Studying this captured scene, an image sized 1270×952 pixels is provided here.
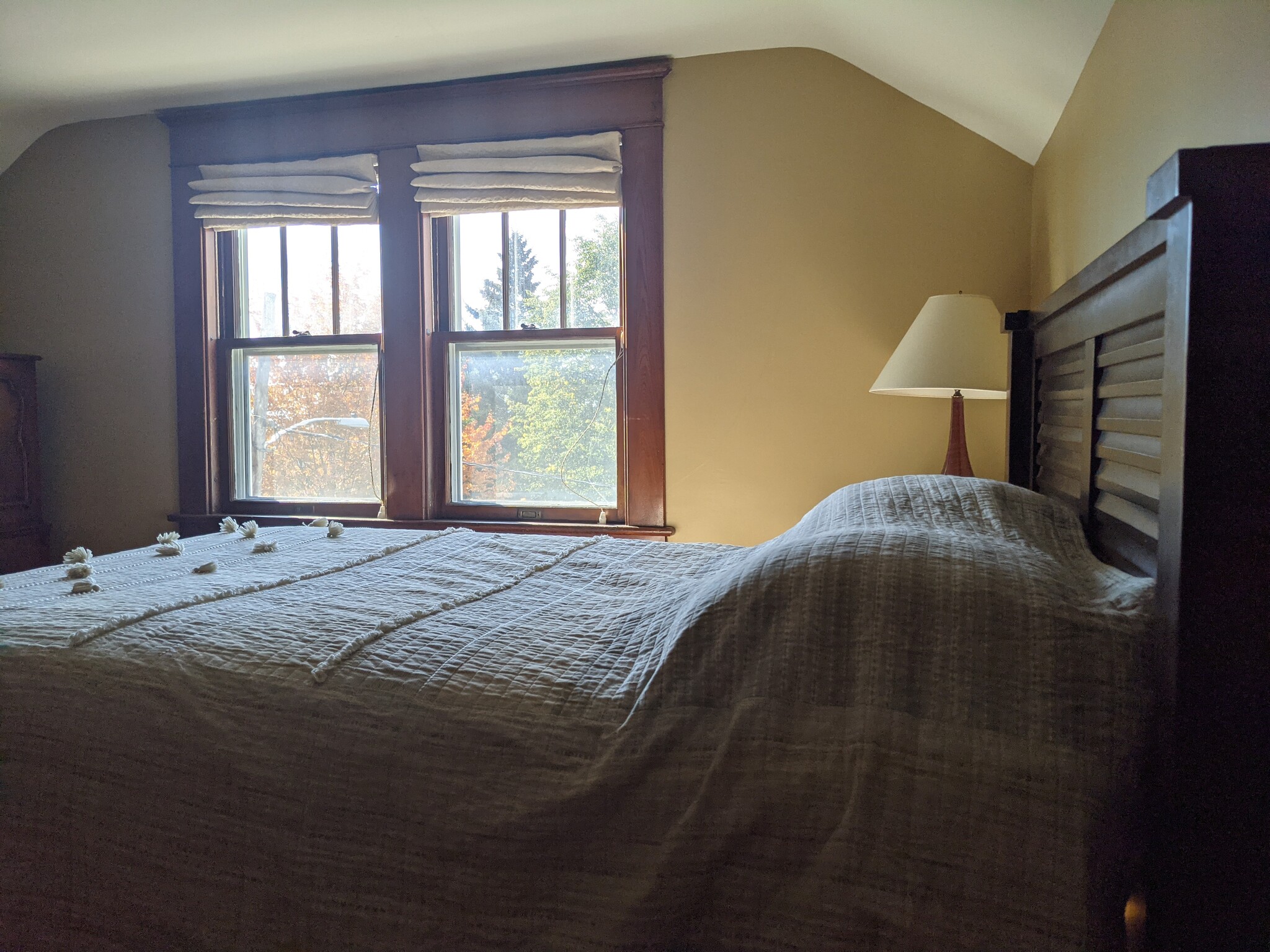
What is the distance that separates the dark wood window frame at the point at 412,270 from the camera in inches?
114

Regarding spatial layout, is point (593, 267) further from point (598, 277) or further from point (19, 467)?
point (19, 467)

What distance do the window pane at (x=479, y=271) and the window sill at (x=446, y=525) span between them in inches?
32.1

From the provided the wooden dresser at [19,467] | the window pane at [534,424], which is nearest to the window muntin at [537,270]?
the window pane at [534,424]

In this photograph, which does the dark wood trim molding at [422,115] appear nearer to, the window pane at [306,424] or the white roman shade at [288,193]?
the white roman shade at [288,193]

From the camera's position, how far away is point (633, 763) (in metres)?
Result: 0.82

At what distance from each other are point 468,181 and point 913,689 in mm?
2769

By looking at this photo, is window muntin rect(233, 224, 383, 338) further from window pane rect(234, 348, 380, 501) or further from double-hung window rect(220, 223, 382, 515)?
window pane rect(234, 348, 380, 501)

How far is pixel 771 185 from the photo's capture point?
2.77 meters

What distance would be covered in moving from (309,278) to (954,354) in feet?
8.74

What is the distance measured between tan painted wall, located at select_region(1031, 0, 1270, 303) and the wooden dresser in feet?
13.2

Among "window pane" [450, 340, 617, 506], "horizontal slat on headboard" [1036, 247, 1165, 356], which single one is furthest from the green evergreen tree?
"horizontal slat on headboard" [1036, 247, 1165, 356]

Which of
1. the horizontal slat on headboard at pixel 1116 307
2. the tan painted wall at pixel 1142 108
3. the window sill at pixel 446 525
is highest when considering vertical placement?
the tan painted wall at pixel 1142 108

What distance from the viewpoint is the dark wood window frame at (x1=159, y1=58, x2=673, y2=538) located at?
289 centimetres

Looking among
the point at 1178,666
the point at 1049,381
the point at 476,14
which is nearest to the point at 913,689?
the point at 1178,666
